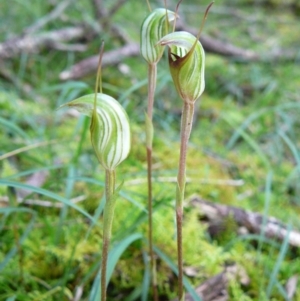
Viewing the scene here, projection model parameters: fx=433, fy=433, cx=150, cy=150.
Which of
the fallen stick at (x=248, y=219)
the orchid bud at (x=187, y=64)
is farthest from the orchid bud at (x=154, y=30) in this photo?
the fallen stick at (x=248, y=219)

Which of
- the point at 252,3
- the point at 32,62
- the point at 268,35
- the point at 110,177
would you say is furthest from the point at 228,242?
the point at 252,3

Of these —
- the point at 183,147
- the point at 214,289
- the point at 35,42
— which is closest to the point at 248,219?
the point at 214,289

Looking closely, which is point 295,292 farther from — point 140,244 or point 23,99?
point 23,99

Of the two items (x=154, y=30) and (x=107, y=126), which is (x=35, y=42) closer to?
(x=154, y=30)

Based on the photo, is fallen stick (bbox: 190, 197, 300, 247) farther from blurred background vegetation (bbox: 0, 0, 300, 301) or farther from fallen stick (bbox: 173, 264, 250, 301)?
fallen stick (bbox: 173, 264, 250, 301)

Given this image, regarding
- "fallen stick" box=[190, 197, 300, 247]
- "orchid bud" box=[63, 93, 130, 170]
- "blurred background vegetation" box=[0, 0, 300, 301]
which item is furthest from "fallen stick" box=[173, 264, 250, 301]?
"orchid bud" box=[63, 93, 130, 170]

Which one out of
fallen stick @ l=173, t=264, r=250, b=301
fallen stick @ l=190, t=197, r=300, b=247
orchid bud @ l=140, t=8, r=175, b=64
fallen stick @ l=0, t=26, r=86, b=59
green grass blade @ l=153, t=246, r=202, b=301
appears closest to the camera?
orchid bud @ l=140, t=8, r=175, b=64
